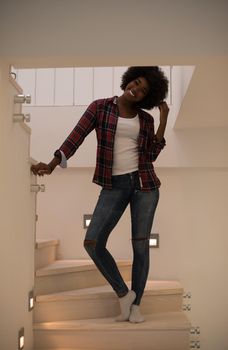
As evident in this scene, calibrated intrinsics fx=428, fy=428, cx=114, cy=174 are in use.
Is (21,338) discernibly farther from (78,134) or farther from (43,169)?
(78,134)

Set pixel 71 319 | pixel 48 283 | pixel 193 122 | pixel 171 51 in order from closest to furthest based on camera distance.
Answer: pixel 171 51 → pixel 71 319 → pixel 48 283 → pixel 193 122

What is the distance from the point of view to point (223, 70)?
2242mm

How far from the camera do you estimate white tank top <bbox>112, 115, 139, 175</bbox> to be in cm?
229

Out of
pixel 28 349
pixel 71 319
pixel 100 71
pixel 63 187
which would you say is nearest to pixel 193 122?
pixel 100 71

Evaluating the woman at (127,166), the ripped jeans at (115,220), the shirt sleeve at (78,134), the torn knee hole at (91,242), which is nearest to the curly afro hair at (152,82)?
the woman at (127,166)

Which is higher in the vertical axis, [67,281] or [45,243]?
[45,243]

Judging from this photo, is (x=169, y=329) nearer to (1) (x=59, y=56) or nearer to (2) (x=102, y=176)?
(2) (x=102, y=176)

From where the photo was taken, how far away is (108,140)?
226cm

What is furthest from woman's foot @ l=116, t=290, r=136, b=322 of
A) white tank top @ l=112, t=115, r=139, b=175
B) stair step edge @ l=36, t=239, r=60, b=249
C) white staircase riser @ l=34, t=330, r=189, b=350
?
stair step edge @ l=36, t=239, r=60, b=249

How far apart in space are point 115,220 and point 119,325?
0.55m

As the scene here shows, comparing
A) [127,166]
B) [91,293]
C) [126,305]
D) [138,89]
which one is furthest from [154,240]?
[138,89]

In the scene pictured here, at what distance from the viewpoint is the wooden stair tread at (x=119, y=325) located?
7.37 ft

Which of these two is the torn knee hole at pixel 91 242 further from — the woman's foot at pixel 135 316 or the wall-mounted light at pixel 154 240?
the wall-mounted light at pixel 154 240

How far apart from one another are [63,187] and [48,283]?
4.03 ft
